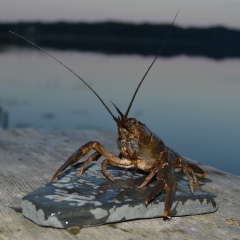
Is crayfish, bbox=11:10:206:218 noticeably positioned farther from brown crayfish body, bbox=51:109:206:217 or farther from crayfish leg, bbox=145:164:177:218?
crayfish leg, bbox=145:164:177:218

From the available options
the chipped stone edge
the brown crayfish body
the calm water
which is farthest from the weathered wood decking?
the calm water

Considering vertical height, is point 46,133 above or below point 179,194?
below

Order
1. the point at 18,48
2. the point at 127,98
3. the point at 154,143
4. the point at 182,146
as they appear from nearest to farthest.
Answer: the point at 154,143 < the point at 182,146 < the point at 127,98 < the point at 18,48

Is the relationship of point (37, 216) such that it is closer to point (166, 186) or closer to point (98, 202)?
point (98, 202)

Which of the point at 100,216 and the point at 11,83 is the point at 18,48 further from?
the point at 100,216

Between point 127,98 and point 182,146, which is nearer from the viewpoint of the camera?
point 182,146

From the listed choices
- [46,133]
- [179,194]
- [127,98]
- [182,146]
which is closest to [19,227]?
[179,194]

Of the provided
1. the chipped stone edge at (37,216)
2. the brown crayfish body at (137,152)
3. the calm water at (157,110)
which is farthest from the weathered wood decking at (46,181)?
the calm water at (157,110)

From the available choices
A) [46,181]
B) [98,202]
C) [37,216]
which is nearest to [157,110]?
[46,181]

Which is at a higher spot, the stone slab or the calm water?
the stone slab
